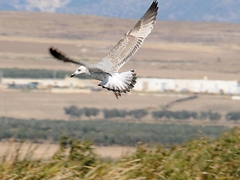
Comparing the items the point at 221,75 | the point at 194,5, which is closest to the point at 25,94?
the point at 221,75

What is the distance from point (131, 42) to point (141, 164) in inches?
78.9

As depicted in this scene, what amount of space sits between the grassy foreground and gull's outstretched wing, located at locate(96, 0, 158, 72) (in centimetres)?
90

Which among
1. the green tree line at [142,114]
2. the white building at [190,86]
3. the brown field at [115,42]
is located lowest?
the green tree line at [142,114]

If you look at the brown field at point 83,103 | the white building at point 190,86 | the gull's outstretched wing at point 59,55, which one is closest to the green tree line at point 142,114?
the brown field at point 83,103

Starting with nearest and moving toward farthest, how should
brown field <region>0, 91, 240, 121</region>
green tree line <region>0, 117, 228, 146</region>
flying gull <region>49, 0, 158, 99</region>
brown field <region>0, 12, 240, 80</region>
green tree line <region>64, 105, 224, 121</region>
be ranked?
flying gull <region>49, 0, 158, 99</region>
green tree line <region>0, 117, 228, 146</region>
brown field <region>0, 91, 240, 121</region>
green tree line <region>64, 105, 224, 121</region>
brown field <region>0, 12, 240, 80</region>

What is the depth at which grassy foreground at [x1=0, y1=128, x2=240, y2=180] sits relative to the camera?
243 inches

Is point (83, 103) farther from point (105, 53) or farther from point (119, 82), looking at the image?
point (119, 82)

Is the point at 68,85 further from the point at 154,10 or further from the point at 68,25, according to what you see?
the point at 68,25

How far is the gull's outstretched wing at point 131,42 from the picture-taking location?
7996mm

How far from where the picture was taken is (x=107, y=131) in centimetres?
2875

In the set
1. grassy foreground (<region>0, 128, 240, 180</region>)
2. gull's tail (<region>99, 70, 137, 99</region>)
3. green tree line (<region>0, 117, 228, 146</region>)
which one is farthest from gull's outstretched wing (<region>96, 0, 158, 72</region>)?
green tree line (<region>0, 117, 228, 146</region>)

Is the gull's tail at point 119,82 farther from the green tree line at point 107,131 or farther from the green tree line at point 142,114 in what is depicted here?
the green tree line at point 142,114

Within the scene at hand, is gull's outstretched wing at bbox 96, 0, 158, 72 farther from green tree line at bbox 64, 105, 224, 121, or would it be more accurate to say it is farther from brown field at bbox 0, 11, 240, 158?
green tree line at bbox 64, 105, 224, 121

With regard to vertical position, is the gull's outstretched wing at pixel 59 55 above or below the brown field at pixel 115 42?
below
